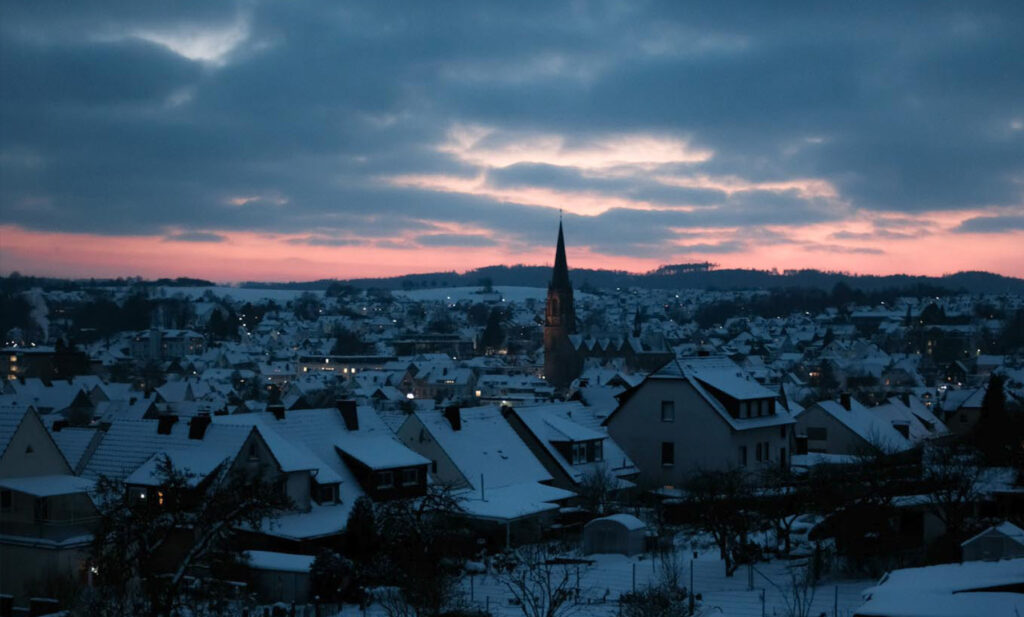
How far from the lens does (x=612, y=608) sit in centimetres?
2158

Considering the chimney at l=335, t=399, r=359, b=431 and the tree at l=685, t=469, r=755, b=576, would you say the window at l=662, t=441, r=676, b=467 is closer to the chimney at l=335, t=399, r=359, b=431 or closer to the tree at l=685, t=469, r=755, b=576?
the tree at l=685, t=469, r=755, b=576

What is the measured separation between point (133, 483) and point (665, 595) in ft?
50.1

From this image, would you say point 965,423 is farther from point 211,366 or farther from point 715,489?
point 211,366

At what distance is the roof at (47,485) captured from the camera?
87.8ft

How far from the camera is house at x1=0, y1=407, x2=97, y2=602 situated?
2597 cm

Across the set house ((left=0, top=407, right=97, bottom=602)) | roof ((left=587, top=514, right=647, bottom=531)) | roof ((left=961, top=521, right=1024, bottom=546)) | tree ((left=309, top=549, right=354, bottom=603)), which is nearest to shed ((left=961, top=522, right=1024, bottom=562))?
roof ((left=961, top=521, right=1024, bottom=546))

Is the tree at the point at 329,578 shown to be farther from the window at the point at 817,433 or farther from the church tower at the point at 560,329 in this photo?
the church tower at the point at 560,329

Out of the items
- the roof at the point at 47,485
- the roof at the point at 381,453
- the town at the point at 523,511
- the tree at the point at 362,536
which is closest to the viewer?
the town at the point at 523,511

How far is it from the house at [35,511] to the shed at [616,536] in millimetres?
12529

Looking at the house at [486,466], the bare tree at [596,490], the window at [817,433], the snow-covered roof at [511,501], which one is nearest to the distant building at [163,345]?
the window at [817,433]

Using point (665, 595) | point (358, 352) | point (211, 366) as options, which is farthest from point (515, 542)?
point (358, 352)

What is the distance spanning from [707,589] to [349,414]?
14.8 metres

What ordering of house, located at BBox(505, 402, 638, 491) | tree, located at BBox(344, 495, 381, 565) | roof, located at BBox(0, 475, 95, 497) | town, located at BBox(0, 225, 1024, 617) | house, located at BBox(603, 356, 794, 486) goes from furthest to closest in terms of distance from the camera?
house, located at BBox(603, 356, 794, 486) → house, located at BBox(505, 402, 638, 491) → roof, located at BBox(0, 475, 95, 497) → tree, located at BBox(344, 495, 381, 565) → town, located at BBox(0, 225, 1024, 617)

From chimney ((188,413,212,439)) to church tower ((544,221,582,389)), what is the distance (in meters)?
108
